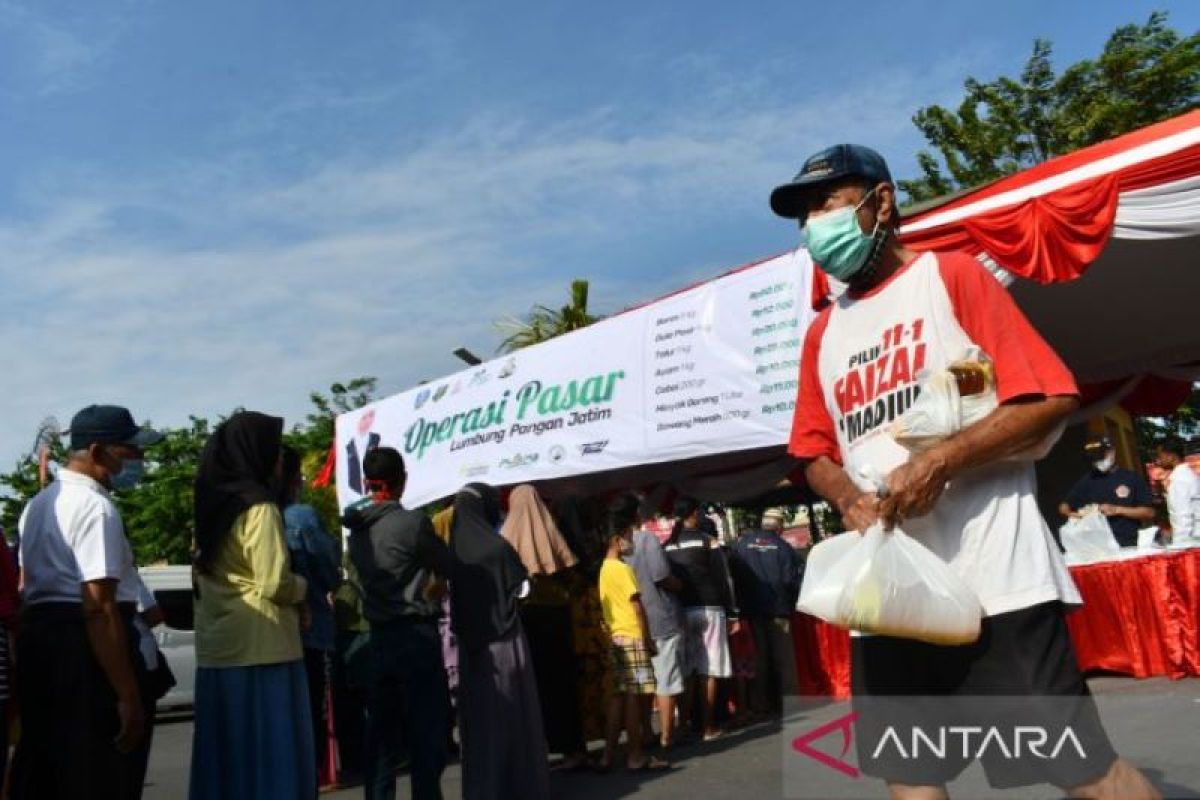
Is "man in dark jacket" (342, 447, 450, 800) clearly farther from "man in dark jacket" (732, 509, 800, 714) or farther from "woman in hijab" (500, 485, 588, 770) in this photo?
"man in dark jacket" (732, 509, 800, 714)

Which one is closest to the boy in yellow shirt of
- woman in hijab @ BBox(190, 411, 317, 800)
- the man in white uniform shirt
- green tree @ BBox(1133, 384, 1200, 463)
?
woman in hijab @ BBox(190, 411, 317, 800)

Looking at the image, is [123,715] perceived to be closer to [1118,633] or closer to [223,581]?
[223,581]

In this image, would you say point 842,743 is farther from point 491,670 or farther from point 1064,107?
point 1064,107

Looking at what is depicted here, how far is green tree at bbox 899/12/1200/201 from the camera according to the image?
56.7 feet

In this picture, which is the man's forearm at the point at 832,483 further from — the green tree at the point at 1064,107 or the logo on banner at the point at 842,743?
the green tree at the point at 1064,107

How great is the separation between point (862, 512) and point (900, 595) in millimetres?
248

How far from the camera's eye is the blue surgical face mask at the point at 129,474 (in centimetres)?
412

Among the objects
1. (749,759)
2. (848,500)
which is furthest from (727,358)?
(848,500)

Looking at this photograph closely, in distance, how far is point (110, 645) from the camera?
3.65m

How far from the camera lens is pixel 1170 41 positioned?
57.4 ft

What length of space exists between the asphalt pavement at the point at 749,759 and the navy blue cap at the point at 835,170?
284 cm

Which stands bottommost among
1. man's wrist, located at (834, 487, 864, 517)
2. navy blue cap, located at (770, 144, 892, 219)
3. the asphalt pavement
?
the asphalt pavement

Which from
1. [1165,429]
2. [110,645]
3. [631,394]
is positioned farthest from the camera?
[1165,429]

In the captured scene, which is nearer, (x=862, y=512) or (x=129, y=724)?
(x=862, y=512)
